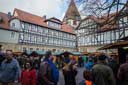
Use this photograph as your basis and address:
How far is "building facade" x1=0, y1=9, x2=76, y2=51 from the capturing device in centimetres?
5414

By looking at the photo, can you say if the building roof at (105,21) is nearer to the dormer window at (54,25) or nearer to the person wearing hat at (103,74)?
the person wearing hat at (103,74)

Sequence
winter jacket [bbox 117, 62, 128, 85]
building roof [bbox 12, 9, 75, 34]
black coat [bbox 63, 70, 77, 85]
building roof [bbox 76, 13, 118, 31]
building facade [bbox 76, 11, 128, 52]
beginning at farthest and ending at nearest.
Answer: building roof [bbox 12, 9, 75, 34] → building facade [bbox 76, 11, 128, 52] → building roof [bbox 76, 13, 118, 31] → black coat [bbox 63, 70, 77, 85] → winter jacket [bbox 117, 62, 128, 85]

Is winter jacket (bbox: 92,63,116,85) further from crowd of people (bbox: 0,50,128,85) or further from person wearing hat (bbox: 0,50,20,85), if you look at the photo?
person wearing hat (bbox: 0,50,20,85)

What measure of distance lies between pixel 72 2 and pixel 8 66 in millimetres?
10380

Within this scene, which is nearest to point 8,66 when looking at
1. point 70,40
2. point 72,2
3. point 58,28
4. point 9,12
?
point 72,2

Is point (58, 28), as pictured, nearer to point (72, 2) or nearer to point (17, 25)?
point (17, 25)

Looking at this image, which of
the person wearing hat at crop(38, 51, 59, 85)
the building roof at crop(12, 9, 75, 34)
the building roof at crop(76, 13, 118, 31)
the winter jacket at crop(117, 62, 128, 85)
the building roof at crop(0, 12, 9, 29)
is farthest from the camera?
the building roof at crop(12, 9, 75, 34)

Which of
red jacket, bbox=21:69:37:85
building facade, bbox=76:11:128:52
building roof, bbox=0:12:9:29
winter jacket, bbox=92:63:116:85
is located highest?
building roof, bbox=0:12:9:29

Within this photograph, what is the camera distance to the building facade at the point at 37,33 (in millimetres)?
54141

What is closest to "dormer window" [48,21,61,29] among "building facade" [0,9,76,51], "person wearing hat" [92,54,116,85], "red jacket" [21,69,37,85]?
"building facade" [0,9,76,51]

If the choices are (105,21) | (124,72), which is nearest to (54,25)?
(105,21)

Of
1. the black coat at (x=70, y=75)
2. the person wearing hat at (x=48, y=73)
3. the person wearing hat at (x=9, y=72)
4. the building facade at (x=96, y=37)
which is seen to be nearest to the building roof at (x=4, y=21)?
the building facade at (x=96, y=37)

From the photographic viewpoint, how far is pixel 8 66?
7.68 metres

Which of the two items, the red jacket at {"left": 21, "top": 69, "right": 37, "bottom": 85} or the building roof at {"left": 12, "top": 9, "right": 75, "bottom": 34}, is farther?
the building roof at {"left": 12, "top": 9, "right": 75, "bottom": 34}
